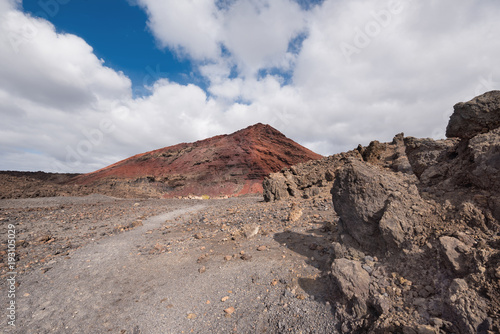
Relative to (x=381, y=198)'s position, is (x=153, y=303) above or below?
below

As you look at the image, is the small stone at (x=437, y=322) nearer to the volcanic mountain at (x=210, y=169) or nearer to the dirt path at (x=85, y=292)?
the dirt path at (x=85, y=292)

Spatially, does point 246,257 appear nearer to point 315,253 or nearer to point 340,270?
point 315,253

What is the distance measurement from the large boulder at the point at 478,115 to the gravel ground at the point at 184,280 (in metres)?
3.33

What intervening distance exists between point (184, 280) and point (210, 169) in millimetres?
29132

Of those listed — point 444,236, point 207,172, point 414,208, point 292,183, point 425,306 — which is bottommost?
point 425,306

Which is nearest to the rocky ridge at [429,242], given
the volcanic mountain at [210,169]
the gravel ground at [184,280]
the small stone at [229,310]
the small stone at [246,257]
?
the gravel ground at [184,280]

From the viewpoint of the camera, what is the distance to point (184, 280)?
4.25 metres

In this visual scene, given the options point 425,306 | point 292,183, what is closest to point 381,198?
point 425,306

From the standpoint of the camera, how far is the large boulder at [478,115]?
3609 mm

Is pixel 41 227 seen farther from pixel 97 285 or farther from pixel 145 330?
pixel 145 330

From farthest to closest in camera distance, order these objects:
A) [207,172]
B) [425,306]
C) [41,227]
A: [207,172]
[41,227]
[425,306]

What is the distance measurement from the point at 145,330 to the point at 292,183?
10416 mm

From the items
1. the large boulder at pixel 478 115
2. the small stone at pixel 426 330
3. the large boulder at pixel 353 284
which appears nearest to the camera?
Answer: the small stone at pixel 426 330

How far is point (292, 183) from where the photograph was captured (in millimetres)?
12578
